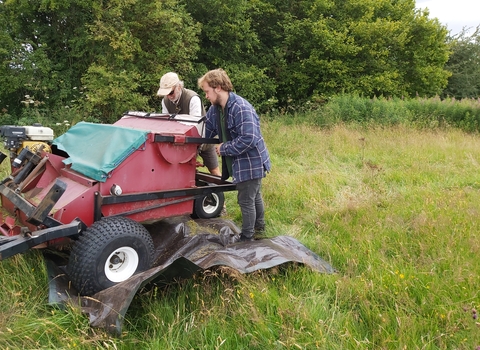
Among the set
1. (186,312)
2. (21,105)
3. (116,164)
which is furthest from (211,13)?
(186,312)

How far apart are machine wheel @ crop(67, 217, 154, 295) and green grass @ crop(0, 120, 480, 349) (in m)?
0.27

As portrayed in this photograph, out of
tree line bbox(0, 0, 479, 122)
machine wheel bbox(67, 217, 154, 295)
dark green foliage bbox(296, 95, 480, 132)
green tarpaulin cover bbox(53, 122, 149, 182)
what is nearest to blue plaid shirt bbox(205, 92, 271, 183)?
green tarpaulin cover bbox(53, 122, 149, 182)

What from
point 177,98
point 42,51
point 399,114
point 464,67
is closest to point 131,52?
point 42,51

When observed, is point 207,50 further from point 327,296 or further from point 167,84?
point 327,296

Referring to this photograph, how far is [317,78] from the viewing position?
60.6 feet

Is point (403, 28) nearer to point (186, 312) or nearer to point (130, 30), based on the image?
point (130, 30)

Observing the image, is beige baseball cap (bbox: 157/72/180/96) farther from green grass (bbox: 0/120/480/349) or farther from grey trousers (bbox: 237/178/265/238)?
green grass (bbox: 0/120/480/349)

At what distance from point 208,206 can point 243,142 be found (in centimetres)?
122

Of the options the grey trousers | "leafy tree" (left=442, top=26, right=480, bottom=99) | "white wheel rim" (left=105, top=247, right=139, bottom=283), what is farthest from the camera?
"leafy tree" (left=442, top=26, right=480, bottom=99)

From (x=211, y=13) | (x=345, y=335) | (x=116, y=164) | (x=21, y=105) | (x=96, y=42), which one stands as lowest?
(x=21, y=105)

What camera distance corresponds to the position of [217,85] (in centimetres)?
342

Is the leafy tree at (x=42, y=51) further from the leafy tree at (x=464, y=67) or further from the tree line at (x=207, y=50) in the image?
the leafy tree at (x=464, y=67)

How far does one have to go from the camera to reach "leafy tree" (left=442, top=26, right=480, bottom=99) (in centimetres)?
2611

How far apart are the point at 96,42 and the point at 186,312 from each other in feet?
33.2
